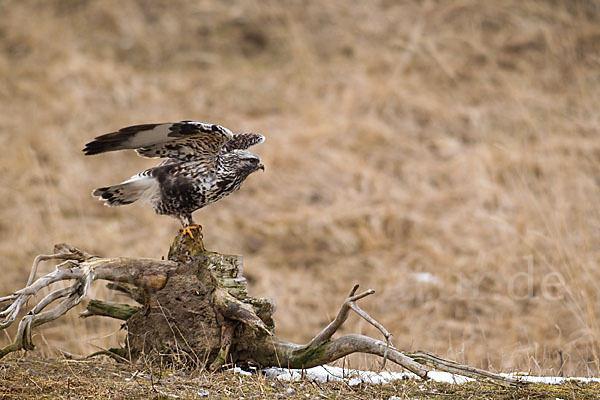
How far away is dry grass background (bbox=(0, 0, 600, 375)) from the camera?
7.07 metres

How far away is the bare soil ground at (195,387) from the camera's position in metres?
2.55

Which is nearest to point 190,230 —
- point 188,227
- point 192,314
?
point 188,227

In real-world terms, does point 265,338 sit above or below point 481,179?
below

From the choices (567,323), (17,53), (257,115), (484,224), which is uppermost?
(17,53)

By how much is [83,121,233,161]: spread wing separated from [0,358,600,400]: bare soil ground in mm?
1080

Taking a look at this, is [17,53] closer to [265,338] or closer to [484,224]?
[484,224]

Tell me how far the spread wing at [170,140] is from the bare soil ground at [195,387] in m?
1.08

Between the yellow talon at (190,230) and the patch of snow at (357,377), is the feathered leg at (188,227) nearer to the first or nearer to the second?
the yellow talon at (190,230)

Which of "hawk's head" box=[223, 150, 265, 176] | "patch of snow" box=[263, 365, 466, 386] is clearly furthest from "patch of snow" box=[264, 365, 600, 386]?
"hawk's head" box=[223, 150, 265, 176]

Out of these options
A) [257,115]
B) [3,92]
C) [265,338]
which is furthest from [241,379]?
[3,92]

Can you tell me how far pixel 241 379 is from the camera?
2.88m

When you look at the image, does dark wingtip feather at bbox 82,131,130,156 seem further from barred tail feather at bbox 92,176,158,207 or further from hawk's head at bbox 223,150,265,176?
hawk's head at bbox 223,150,265,176

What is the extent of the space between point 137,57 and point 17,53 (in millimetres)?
2110

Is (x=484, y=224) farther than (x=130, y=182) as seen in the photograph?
Yes
